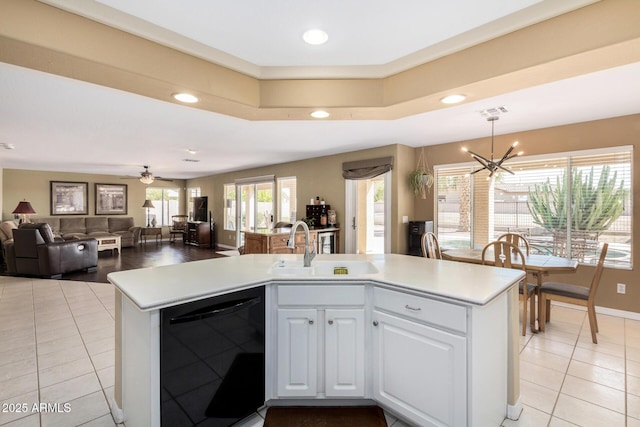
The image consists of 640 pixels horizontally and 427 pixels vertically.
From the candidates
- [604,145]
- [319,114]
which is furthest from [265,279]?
[604,145]

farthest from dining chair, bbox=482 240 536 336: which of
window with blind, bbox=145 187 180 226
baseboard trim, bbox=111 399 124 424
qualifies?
window with blind, bbox=145 187 180 226

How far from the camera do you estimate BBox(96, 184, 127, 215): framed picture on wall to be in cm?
977

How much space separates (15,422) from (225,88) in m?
2.63

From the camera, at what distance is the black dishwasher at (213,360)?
150cm

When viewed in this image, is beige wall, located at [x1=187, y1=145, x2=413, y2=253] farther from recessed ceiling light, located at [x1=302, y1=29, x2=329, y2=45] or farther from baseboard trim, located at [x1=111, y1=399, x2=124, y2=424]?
baseboard trim, located at [x1=111, y1=399, x2=124, y2=424]

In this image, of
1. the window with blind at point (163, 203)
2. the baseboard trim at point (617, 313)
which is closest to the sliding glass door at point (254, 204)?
the window with blind at point (163, 203)

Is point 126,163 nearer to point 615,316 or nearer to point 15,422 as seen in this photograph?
point 15,422

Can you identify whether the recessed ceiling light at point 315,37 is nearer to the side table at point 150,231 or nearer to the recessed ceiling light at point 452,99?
the recessed ceiling light at point 452,99

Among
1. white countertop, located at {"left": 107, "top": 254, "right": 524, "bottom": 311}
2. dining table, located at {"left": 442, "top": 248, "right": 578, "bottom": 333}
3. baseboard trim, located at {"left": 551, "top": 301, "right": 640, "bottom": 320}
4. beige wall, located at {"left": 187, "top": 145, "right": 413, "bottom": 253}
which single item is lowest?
baseboard trim, located at {"left": 551, "top": 301, "right": 640, "bottom": 320}

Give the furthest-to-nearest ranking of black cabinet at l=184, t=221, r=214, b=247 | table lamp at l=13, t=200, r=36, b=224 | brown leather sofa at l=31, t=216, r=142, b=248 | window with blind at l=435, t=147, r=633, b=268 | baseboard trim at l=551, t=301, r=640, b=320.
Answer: black cabinet at l=184, t=221, r=214, b=247 < brown leather sofa at l=31, t=216, r=142, b=248 < table lamp at l=13, t=200, r=36, b=224 < window with blind at l=435, t=147, r=633, b=268 < baseboard trim at l=551, t=301, r=640, b=320

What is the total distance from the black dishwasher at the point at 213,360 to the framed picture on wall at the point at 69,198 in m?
10.4

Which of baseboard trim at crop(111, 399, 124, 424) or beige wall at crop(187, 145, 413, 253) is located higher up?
beige wall at crop(187, 145, 413, 253)

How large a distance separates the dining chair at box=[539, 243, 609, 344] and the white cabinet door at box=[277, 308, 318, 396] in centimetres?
276

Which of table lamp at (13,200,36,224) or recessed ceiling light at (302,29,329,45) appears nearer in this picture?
recessed ceiling light at (302,29,329,45)
